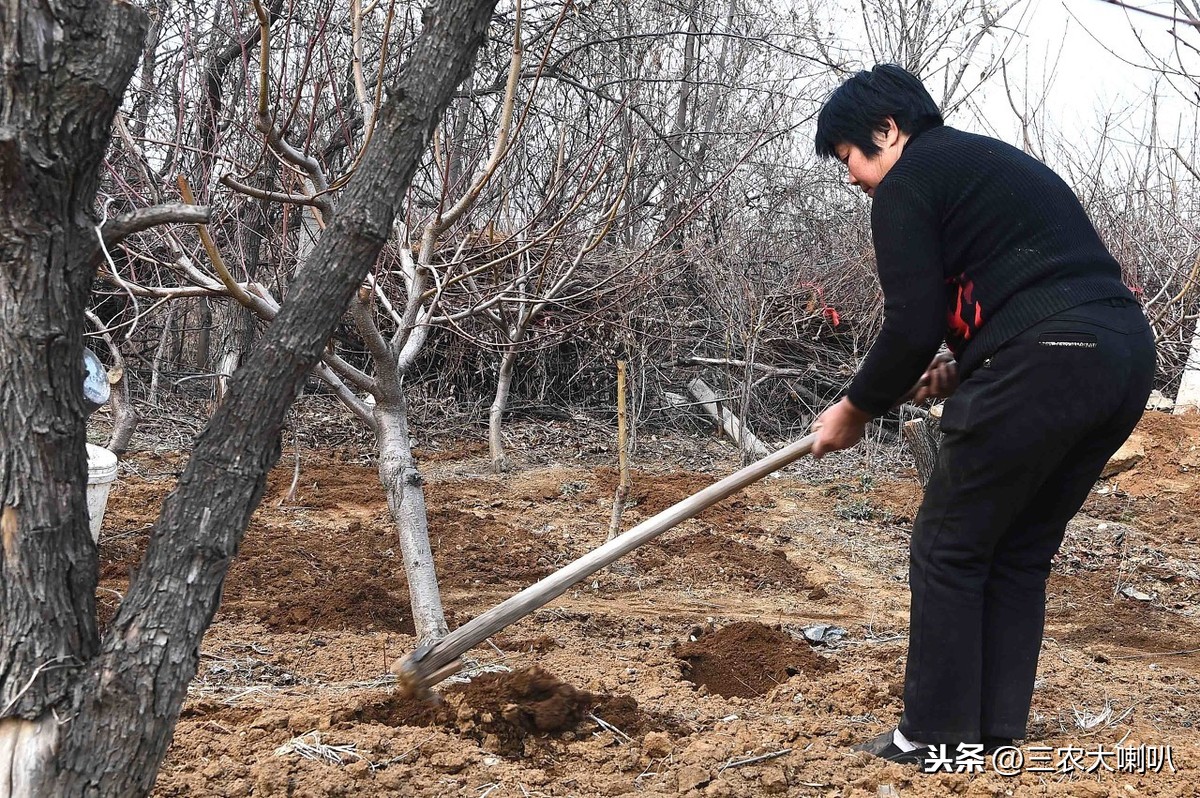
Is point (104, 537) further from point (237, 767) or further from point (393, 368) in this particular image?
point (237, 767)

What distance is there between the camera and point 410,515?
3.80m

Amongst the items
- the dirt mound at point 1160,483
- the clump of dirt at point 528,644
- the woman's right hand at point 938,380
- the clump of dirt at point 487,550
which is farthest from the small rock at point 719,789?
the dirt mound at point 1160,483

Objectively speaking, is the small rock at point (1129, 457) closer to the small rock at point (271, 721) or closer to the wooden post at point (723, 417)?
the wooden post at point (723, 417)

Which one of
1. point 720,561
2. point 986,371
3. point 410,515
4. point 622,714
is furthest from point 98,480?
point 986,371

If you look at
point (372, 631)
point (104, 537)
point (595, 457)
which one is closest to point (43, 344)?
point (372, 631)

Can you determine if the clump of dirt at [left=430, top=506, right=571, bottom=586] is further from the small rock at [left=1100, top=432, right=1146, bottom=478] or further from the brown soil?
the small rock at [left=1100, top=432, right=1146, bottom=478]

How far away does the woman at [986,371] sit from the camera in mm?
2441

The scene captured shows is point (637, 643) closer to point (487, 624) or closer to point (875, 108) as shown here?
point (487, 624)

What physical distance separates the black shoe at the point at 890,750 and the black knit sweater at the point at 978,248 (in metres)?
1.04

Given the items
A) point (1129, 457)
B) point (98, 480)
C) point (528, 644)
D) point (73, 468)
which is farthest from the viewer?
point (1129, 457)

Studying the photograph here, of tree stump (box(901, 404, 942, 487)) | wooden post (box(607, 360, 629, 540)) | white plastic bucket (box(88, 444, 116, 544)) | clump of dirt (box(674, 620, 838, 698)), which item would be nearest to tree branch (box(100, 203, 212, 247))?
clump of dirt (box(674, 620, 838, 698))

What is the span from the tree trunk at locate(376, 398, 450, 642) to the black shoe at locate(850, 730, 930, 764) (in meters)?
1.69

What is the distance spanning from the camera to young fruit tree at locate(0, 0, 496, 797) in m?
1.71

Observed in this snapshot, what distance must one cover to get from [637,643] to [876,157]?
230 cm
